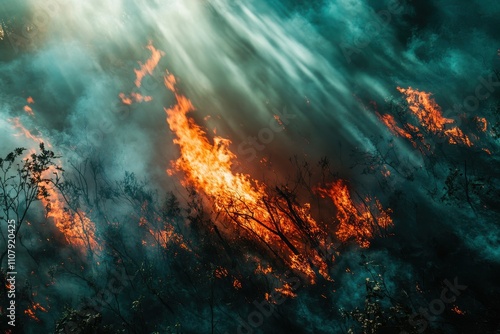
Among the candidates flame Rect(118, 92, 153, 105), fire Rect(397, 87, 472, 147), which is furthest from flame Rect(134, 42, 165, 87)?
fire Rect(397, 87, 472, 147)

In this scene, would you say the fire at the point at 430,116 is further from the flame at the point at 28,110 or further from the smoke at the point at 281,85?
the flame at the point at 28,110

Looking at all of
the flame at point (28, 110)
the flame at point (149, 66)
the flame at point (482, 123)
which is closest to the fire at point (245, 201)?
the flame at point (149, 66)

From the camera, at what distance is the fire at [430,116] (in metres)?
18.5

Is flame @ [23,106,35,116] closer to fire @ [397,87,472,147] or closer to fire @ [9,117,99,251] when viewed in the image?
fire @ [9,117,99,251]

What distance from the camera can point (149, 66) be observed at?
90.2ft

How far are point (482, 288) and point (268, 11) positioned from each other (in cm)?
2453

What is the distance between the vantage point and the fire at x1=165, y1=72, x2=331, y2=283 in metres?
17.7

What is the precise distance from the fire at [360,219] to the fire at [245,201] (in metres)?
1.45

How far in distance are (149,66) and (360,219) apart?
74.0 ft

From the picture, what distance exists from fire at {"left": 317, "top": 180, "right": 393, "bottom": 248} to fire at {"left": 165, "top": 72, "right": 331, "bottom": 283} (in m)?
1.45

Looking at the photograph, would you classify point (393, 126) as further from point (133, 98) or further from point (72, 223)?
point (72, 223)

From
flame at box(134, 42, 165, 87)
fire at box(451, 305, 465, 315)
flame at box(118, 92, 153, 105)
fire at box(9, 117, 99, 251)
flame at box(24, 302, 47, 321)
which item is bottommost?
fire at box(451, 305, 465, 315)

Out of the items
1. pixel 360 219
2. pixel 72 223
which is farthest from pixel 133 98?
pixel 360 219

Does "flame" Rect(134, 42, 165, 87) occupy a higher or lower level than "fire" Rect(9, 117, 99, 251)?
higher
